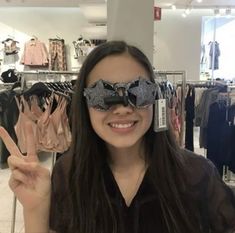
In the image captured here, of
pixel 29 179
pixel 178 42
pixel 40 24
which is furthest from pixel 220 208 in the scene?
pixel 40 24

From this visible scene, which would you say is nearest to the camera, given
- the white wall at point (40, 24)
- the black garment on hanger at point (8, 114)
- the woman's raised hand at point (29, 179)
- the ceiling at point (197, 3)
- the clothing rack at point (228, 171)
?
the woman's raised hand at point (29, 179)

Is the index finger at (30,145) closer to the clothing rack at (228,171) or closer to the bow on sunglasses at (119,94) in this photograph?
the bow on sunglasses at (119,94)

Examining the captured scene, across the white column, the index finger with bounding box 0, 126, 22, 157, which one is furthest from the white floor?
the index finger with bounding box 0, 126, 22, 157

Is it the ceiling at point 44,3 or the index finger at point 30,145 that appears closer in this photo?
the index finger at point 30,145

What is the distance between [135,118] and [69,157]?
27cm

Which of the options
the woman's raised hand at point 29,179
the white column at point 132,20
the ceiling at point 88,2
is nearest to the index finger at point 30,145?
the woman's raised hand at point 29,179

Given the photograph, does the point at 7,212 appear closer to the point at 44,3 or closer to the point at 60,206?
the point at 60,206

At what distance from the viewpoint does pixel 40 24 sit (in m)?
6.94

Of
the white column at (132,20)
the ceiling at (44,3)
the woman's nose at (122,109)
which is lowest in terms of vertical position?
the woman's nose at (122,109)

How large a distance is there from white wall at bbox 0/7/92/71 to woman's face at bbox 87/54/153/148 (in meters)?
6.07

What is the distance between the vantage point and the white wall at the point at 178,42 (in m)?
6.94

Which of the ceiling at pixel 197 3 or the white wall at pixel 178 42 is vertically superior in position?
the ceiling at pixel 197 3

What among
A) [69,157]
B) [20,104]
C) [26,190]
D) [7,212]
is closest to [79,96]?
[69,157]

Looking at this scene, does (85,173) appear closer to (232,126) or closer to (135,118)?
(135,118)
